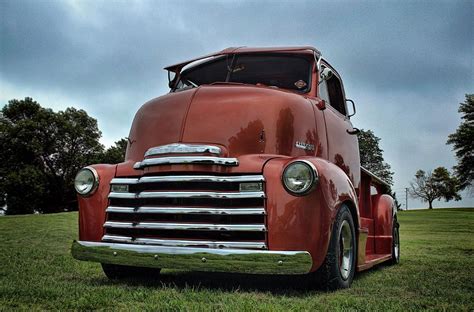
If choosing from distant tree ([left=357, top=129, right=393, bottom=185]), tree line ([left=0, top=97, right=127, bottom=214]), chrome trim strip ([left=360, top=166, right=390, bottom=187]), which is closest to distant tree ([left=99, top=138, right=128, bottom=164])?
tree line ([left=0, top=97, right=127, bottom=214])

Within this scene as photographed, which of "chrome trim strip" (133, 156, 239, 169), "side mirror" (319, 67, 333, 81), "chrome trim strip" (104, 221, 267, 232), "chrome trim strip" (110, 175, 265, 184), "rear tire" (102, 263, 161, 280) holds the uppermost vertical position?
"side mirror" (319, 67, 333, 81)

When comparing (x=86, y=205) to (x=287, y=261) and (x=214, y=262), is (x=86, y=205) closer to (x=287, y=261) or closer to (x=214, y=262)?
(x=214, y=262)

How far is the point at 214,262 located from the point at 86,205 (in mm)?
1602

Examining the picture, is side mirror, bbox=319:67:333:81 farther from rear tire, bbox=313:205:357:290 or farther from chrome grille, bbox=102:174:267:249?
chrome grille, bbox=102:174:267:249

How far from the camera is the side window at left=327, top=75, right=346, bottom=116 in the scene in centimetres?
641

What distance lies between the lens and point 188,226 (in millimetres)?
4406

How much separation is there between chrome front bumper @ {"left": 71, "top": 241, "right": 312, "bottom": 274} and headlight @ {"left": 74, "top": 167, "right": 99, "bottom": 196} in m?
0.64

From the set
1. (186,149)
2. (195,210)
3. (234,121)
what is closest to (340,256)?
(195,210)

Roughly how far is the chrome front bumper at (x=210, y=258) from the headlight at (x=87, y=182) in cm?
64

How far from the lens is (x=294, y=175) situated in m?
4.28

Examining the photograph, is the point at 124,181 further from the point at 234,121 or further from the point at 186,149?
the point at 234,121

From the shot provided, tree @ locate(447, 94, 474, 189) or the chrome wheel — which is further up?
tree @ locate(447, 94, 474, 189)

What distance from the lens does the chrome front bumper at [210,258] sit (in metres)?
4.06

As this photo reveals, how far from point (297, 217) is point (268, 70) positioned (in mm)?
2140
